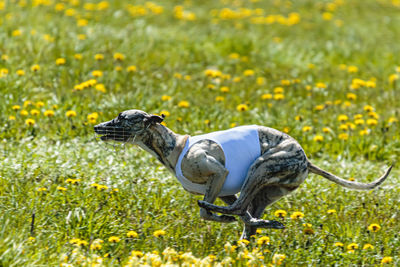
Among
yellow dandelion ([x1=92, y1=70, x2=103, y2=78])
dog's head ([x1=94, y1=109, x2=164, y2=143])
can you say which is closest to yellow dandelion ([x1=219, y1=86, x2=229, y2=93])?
yellow dandelion ([x1=92, y1=70, x2=103, y2=78])

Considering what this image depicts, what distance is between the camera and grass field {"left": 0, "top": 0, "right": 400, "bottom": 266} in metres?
5.04

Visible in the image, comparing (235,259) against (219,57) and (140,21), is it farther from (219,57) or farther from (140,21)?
(140,21)

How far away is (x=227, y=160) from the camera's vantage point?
197 inches

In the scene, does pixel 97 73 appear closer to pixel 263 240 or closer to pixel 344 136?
pixel 344 136

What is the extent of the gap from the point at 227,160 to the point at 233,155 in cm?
6

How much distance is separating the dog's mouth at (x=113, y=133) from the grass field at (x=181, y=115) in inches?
23.7

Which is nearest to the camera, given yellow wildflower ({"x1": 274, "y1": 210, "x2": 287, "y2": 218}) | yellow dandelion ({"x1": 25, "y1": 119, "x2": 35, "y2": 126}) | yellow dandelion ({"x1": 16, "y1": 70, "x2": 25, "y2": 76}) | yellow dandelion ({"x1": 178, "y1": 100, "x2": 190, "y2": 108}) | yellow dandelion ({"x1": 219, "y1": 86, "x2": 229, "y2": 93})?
yellow wildflower ({"x1": 274, "y1": 210, "x2": 287, "y2": 218})

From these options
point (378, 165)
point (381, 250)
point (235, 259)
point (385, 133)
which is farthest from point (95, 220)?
point (385, 133)

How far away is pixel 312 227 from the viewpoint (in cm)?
Answer: 554

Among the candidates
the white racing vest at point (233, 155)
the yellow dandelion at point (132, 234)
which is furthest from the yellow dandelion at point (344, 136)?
the yellow dandelion at point (132, 234)

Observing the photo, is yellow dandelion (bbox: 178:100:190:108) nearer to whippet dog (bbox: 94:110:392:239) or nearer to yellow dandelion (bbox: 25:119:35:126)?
yellow dandelion (bbox: 25:119:35:126)

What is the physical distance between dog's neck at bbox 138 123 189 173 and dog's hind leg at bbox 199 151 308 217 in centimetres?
58

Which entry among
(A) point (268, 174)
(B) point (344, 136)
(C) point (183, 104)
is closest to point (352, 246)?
(A) point (268, 174)

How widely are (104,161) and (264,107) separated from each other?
2862 millimetres
